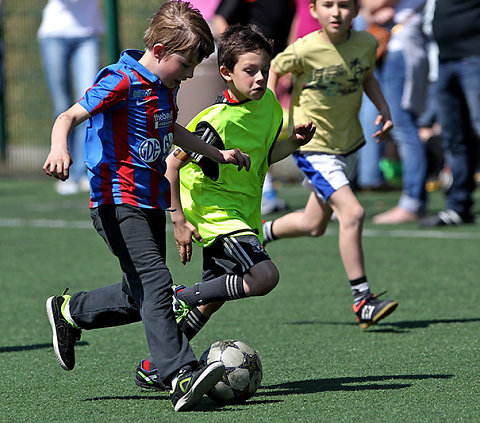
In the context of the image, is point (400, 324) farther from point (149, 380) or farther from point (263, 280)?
point (149, 380)

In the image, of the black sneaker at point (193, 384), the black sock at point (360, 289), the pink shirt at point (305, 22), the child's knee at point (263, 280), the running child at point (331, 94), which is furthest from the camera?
the pink shirt at point (305, 22)

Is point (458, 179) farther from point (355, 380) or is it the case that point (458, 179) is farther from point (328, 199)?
point (355, 380)

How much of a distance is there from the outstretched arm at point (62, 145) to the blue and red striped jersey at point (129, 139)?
17 centimetres

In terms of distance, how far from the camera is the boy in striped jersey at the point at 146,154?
4023mm

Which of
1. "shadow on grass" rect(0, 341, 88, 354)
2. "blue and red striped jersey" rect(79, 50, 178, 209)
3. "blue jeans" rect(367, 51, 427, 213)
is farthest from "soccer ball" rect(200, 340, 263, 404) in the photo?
"blue jeans" rect(367, 51, 427, 213)

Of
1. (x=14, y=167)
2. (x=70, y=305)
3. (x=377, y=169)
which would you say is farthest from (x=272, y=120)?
(x=14, y=167)

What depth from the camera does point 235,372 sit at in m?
4.09

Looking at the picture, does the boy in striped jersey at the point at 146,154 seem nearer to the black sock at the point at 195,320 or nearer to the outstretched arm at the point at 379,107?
the black sock at the point at 195,320

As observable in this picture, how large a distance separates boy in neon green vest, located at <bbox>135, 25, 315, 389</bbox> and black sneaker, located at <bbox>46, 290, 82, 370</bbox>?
1.52ft

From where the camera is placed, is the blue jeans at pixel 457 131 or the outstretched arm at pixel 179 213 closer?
the outstretched arm at pixel 179 213

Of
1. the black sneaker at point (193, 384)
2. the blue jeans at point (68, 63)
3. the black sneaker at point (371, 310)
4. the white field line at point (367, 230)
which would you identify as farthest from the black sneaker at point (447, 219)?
the black sneaker at point (193, 384)

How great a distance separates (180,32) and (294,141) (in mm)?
832

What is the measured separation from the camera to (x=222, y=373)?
3.85 meters

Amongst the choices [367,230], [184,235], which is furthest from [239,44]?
[367,230]
